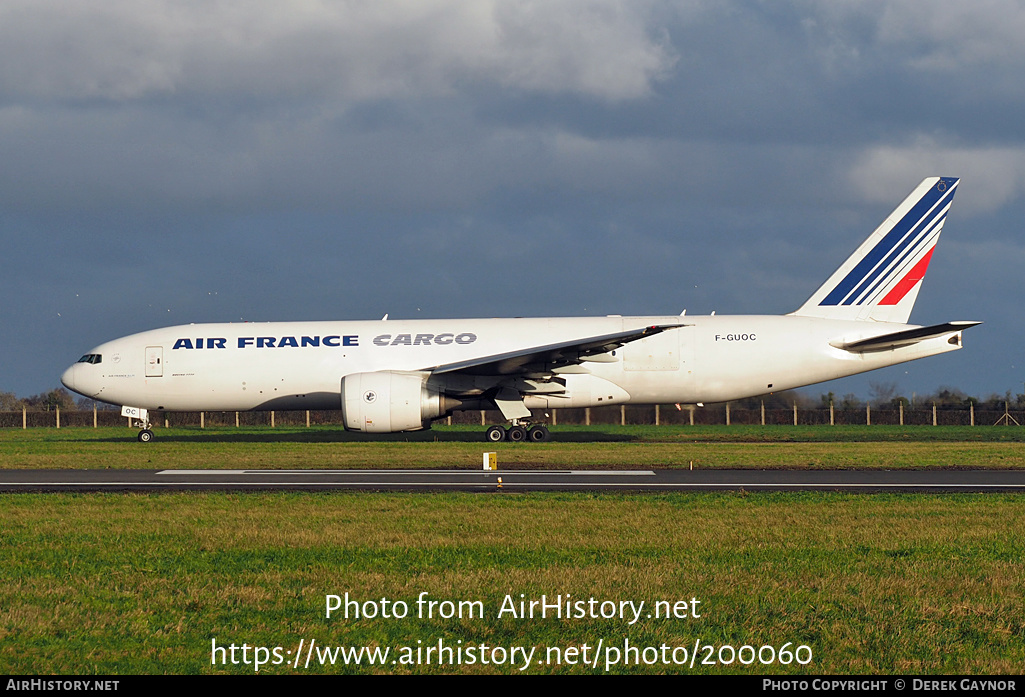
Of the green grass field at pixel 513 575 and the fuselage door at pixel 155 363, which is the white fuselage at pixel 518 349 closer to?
the fuselage door at pixel 155 363

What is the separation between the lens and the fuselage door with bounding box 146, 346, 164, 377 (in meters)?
29.7

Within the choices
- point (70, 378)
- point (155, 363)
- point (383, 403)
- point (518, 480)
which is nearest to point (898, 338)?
point (383, 403)

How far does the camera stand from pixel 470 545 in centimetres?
969

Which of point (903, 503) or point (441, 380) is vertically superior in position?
point (441, 380)

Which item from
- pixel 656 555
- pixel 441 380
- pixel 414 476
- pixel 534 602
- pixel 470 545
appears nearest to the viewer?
pixel 534 602

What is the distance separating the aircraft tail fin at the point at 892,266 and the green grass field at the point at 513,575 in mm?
16405

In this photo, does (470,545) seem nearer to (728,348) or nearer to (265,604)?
(265,604)

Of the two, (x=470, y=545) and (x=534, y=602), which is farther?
(x=470, y=545)

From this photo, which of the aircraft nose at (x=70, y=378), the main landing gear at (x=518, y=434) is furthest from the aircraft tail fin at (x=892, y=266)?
the aircraft nose at (x=70, y=378)

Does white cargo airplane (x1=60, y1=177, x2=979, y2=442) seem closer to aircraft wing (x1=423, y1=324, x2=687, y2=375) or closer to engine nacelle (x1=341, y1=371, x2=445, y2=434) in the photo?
aircraft wing (x1=423, y1=324, x2=687, y2=375)

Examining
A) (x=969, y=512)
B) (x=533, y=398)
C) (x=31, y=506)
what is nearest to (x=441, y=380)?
(x=533, y=398)

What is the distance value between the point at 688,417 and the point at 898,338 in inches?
817

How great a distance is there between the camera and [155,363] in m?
29.7

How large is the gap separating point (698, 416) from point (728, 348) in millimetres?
20510
